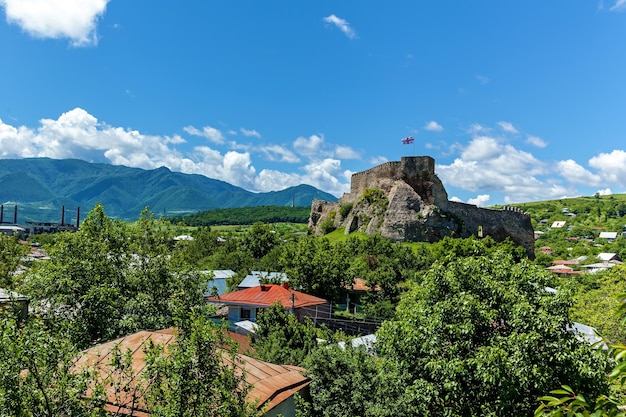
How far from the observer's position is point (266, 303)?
30047 millimetres

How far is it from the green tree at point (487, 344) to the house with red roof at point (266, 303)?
17467 mm

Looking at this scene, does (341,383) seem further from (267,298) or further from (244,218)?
(244,218)

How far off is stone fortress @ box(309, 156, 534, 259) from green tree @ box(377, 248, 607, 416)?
41.4m

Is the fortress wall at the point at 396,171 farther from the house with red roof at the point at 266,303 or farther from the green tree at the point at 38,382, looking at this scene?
the green tree at the point at 38,382

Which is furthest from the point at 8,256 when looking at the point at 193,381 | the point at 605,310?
the point at 605,310

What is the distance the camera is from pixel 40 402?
5.98 m

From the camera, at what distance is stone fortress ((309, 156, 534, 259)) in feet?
178

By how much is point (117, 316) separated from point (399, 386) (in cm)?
859

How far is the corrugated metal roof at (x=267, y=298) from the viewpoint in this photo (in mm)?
30141

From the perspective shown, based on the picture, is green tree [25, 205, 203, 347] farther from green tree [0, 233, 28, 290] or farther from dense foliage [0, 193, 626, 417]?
green tree [0, 233, 28, 290]

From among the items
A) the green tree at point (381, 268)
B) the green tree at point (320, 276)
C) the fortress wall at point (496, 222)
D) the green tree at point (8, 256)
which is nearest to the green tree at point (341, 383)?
the green tree at point (381, 268)

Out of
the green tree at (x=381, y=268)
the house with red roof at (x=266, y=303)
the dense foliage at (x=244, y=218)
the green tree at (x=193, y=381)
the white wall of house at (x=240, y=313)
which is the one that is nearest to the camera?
the green tree at (x=193, y=381)

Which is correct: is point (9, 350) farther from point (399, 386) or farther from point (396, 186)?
point (396, 186)

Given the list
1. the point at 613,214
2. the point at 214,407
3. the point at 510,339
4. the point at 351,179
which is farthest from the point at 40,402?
the point at 613,214
